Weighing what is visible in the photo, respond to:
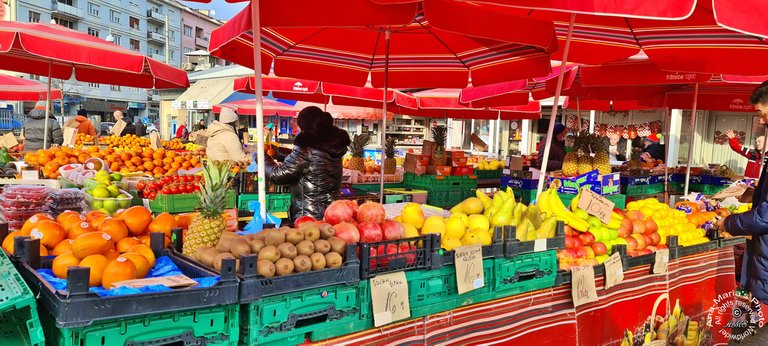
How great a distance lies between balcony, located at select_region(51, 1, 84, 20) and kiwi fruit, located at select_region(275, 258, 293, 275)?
5452 centimetres

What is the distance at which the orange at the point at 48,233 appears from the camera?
2768 millimetres

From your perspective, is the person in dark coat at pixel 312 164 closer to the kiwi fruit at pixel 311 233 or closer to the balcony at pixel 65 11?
the kiwi fruit at pixel 311 233

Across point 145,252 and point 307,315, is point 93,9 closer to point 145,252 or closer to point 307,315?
point 145,252

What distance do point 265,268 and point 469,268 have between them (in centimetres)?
120

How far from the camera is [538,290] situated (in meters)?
3.58

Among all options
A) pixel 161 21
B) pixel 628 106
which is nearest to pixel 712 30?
pixel 628 106

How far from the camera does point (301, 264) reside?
2416 millimetres

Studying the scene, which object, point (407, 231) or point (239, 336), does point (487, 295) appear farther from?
point (239, 336)

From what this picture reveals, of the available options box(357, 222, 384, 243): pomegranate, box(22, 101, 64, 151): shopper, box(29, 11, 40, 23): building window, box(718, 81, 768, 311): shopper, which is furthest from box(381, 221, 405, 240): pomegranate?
box(29, 11, 40, 23): building window

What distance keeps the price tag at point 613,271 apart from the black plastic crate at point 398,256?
1.62 m

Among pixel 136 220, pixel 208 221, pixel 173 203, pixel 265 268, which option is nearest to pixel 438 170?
pixel 173 203

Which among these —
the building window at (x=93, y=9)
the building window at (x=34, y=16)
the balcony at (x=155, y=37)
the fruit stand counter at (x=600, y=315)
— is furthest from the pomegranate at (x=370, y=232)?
the balcony at (x=155, y=37)

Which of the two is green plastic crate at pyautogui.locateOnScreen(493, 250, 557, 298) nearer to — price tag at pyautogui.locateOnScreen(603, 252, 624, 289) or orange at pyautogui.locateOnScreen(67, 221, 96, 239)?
price tag at pyautogui.locateOnScreen(603, 252, 624, 289)

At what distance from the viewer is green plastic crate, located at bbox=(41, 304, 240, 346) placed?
191 cm
